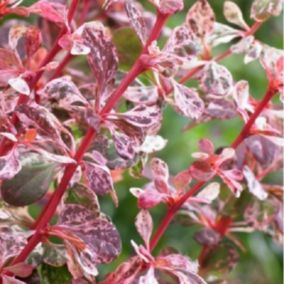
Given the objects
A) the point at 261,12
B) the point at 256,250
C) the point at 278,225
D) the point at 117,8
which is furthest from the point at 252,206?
the point at 256,250

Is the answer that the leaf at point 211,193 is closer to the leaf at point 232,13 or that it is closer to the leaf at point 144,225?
the leaf at point 144,225

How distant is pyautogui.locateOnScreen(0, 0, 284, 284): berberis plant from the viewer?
0.50 meters

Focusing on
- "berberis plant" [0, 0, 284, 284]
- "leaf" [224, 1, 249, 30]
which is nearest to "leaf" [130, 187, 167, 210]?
"berberis plant" [0, 0, 284, 284]

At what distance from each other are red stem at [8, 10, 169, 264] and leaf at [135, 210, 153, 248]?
0.07 meters

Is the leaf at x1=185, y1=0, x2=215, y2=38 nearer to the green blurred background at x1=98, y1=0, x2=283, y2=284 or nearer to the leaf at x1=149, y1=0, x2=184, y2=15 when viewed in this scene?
the leaf at x1=149, y1=0, x2=184, y2=15

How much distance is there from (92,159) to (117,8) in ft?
1.14

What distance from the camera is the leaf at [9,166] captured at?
0.46 meters

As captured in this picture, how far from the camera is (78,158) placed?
0.51 meters

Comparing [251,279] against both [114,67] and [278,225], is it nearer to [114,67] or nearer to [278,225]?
[278,225]

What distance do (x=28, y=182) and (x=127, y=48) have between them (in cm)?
17

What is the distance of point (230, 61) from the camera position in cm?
178

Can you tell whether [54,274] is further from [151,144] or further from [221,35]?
[221,35]

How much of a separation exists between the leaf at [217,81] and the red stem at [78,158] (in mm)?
113

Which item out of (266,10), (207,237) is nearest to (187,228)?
(207,237)
